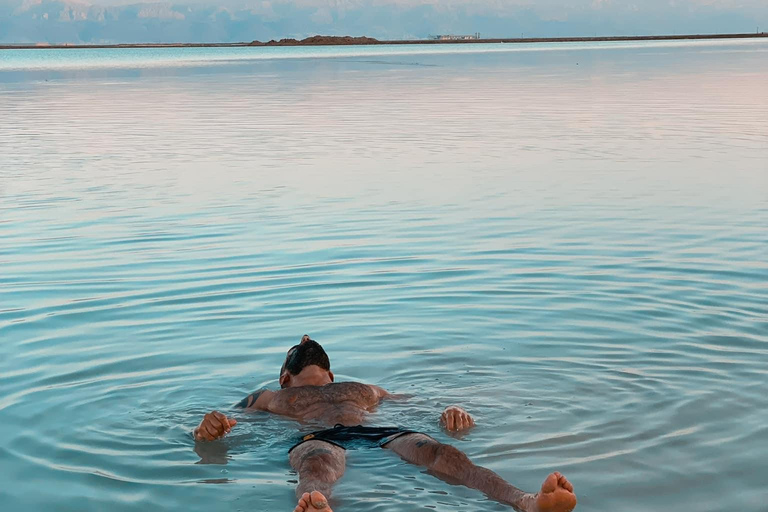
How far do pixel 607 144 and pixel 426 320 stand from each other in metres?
16.0

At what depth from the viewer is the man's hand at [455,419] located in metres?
7.90

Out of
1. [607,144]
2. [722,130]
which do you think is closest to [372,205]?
[607,144]

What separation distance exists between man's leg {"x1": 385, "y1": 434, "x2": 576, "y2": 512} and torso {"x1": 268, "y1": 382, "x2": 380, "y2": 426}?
0.89 m

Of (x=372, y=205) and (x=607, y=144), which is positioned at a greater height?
(x=607, y=144)

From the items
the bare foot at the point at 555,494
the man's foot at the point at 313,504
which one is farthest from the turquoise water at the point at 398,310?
the man's foot at the point at 313,504

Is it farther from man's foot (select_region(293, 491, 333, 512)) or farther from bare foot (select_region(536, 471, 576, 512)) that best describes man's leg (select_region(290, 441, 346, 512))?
bare foot (select_region(536, 471, 576, 512))

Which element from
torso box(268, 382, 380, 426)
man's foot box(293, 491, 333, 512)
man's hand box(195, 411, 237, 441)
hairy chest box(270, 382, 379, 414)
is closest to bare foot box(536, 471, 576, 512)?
man's foot box(293, 491, 333, 512)

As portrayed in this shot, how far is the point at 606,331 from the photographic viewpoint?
10.9 m

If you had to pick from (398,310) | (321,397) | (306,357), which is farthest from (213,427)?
(398,310)

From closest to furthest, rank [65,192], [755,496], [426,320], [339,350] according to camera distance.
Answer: [755,496] → [339,350] → [426,320] → [65,192]

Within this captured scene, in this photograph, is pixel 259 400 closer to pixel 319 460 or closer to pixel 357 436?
pixel 357 436

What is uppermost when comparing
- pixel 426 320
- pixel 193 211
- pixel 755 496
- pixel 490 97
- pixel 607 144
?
pixel 490 97

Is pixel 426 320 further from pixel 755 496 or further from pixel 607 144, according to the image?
pixel 607 144

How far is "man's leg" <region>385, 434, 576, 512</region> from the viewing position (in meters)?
5.92
